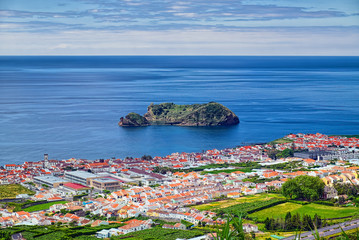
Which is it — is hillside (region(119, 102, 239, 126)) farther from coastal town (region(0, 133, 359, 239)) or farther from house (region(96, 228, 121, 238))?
house (region(96, 228, 121, 238))

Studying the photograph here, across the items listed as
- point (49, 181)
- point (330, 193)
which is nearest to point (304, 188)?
point (330, 193)

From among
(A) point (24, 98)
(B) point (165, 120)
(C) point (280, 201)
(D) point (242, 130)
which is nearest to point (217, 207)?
(C) point (280, 201)

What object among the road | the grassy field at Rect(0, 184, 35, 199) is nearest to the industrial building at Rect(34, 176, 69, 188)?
the grassy field at Rect(0, 184, 35, 199)

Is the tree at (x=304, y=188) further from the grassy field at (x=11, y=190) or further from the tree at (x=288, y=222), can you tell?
the grassy field at (x=11, y=190)

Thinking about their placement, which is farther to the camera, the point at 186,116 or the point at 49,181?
the point at 186,116

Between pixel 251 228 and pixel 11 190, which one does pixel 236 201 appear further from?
pixel 11 190

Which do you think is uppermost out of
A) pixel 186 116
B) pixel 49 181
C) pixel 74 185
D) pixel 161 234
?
pixel 186 116
